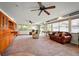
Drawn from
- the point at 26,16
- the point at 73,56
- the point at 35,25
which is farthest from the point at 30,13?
the point at 73,56

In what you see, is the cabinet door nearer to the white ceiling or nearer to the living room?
the living room

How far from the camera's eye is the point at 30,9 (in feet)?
15.9

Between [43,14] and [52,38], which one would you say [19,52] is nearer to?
[43,14]

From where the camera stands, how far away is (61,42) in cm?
645

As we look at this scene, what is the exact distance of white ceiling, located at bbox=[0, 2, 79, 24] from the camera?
4.34 metres

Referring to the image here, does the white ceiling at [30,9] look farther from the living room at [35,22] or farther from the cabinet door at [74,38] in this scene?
the cabinet door at [74,38]

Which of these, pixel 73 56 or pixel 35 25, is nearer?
pixel 73 56

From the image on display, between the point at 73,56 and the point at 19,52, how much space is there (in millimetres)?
1951

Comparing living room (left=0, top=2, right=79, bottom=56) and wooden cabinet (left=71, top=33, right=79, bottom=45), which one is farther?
wooden cabinet (left=71, top=33, right=79, bottom=45)

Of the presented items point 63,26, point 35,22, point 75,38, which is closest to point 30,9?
point 35,22

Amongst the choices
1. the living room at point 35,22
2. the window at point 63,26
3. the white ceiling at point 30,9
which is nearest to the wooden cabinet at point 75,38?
the living room at point 35,22

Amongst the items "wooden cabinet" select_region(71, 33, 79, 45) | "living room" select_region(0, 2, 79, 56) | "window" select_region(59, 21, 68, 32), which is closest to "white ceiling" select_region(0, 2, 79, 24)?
"living room" select_region(0, 2, 79, 56)

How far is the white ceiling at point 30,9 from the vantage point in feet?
14.2

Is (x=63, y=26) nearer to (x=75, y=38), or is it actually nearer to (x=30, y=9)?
Answer: (x=75, y=38)
